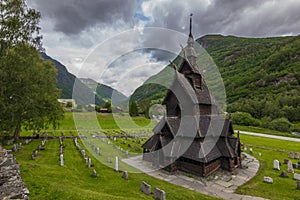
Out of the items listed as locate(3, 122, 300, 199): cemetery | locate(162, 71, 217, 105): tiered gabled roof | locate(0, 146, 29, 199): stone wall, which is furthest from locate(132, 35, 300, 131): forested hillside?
locate(0, 146, 29, 199): stone wall

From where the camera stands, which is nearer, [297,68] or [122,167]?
[122,167]

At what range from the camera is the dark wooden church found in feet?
51.6

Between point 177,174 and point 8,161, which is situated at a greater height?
point 8,161

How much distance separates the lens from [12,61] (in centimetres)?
1753

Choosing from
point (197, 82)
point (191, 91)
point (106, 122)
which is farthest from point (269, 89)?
point (191, 91)

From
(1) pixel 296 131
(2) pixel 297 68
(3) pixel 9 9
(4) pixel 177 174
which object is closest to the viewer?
(4) pixel 177 174

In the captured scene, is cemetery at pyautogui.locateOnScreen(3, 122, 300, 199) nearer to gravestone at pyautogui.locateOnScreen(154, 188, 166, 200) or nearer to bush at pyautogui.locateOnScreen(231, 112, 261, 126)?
gravestone at pyautogui.locateOnScreen(154, 188, 166, 200)

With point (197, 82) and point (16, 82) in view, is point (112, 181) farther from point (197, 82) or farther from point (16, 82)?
point (16, 82)

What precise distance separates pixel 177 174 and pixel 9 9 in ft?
73.9

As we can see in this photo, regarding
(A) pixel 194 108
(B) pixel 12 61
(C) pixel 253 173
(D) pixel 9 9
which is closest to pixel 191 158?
(A) pixel 194 108

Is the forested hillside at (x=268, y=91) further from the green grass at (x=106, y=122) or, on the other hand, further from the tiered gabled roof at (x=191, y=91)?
the tiered gabled roof at (x=191, y=91)

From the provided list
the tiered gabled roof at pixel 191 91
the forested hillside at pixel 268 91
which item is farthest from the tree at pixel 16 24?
the forested hillside at pixel 268 91

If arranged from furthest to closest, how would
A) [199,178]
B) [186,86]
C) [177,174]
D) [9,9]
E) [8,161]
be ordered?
[186,86], [9,9], [177,174], [199,178], [8,161]

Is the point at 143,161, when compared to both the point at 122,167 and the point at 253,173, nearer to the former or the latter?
the point at 122,167
